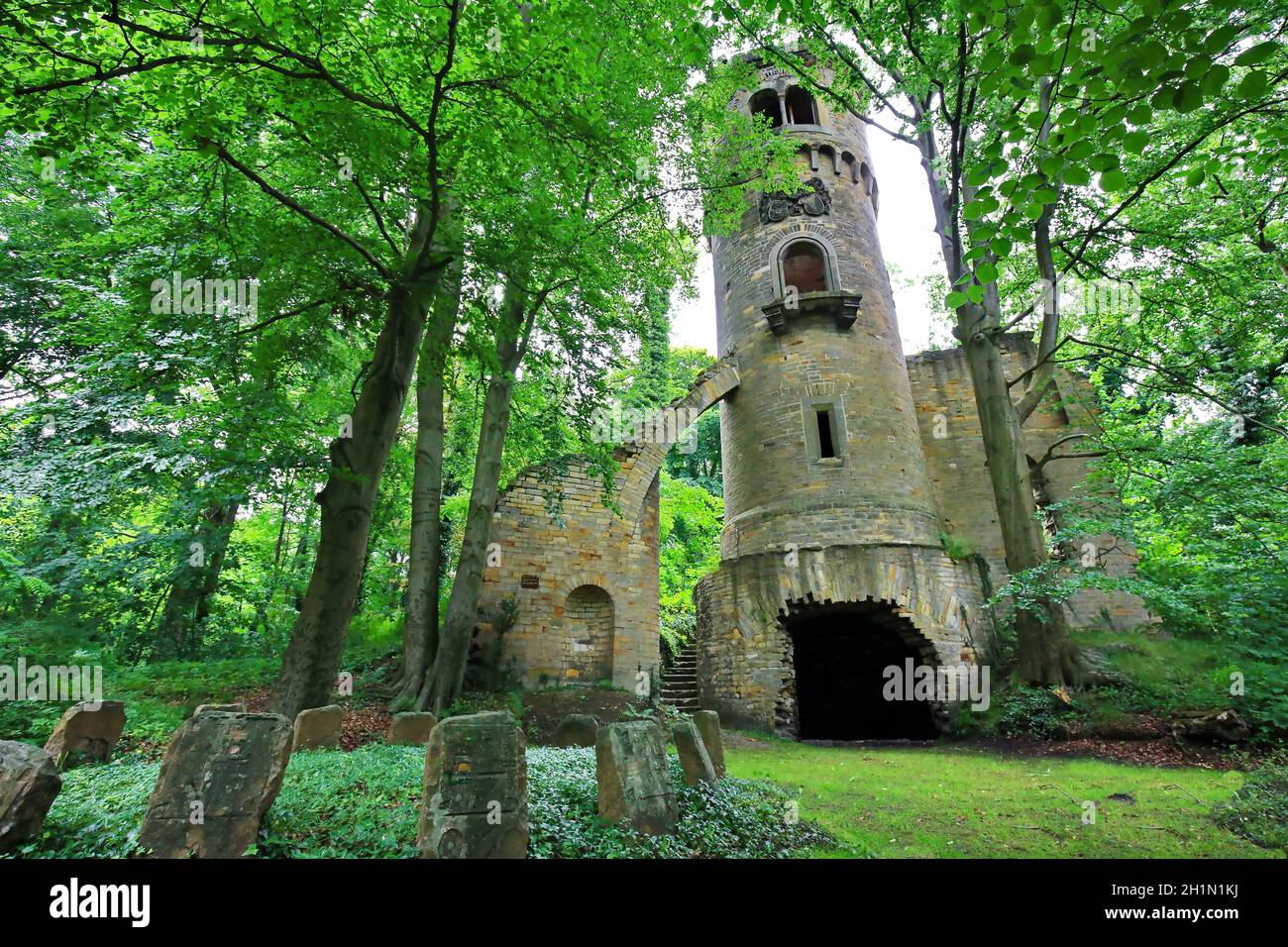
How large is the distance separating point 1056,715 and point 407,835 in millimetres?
9242

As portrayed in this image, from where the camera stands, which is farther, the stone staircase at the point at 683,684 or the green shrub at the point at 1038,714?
the stone staircase at the point at 683,684

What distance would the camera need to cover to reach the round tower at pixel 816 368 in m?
12.0

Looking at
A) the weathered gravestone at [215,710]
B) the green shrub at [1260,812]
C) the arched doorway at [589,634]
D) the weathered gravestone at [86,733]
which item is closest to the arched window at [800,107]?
the arched doorway at [589,634]

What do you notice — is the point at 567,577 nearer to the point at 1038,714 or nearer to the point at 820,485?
the point at 820,485

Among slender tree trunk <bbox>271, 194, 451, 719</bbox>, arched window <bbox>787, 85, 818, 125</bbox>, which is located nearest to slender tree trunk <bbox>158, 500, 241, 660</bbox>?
slender tree trunk <bbox>271, 194, 451, 719</bbox>

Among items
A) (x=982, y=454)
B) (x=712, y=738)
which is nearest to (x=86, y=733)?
(x=712, y=738)

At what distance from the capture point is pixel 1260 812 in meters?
4.25

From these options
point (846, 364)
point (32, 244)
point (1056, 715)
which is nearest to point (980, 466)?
point (846, 364)

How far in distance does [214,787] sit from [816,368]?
12.4 metres

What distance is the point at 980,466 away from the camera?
1406 centimetres

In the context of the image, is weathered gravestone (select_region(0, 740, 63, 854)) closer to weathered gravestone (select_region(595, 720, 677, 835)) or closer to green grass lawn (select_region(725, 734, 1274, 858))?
weathered gravestone (select_region(595, 720, 677, 835))

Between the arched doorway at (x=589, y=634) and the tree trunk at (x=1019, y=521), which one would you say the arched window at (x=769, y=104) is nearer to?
the tree trunk at (x=1019, y=521)

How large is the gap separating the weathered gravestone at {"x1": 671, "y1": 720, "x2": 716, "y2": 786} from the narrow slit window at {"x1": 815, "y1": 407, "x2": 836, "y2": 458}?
8.69 metres

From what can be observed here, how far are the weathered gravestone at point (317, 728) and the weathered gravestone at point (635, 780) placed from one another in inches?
132
